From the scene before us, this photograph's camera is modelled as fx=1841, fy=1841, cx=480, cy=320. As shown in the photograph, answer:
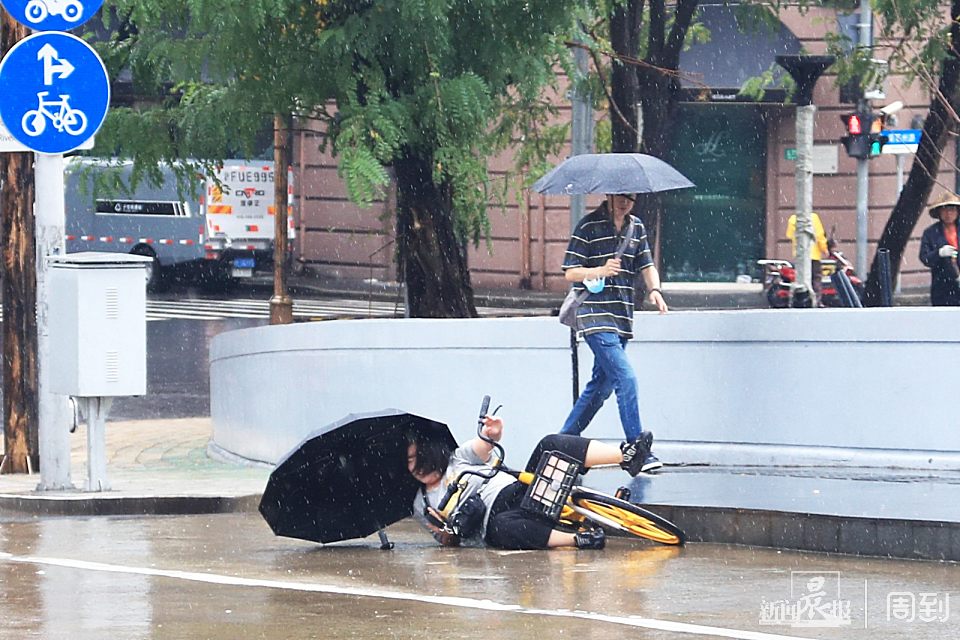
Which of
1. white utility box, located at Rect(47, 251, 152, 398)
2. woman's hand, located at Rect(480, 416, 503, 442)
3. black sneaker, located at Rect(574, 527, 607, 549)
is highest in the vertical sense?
white utility box, located at Rect(47, 251, 152, 398)

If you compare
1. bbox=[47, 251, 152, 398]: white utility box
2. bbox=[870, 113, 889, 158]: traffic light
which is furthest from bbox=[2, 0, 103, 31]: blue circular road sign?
bbox=[870, 113, 889, 158]: traffic light

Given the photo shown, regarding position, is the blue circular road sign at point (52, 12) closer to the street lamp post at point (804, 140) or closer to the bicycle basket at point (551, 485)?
the bicycle basket at point (551, 485)

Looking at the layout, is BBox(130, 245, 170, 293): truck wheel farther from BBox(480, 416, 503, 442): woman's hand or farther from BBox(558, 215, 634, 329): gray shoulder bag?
BBox(480, 416, 503, 442): woman's hand

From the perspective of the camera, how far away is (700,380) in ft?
37.4

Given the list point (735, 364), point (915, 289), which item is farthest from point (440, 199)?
point (915, 289)

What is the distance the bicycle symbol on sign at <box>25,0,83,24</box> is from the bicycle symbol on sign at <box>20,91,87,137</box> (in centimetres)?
47

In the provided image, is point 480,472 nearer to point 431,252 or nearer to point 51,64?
point 51,64

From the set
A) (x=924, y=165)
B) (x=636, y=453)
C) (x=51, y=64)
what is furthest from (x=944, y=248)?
(x=51, y=64)

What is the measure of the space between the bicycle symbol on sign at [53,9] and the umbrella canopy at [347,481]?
12.2 ft

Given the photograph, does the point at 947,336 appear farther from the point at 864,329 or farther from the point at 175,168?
the point at 175,168

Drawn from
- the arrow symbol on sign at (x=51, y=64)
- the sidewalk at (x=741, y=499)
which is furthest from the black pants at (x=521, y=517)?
the arrow symbol on sign at (x=51, y=64)

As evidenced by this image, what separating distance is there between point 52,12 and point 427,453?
4078 mm

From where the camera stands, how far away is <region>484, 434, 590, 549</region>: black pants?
8.92 metres

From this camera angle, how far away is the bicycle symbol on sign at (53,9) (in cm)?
1117
